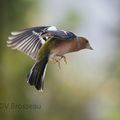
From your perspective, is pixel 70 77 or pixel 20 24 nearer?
pixel 70 77

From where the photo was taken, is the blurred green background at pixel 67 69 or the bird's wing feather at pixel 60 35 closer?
the bird's wing feather at pixel 60 35

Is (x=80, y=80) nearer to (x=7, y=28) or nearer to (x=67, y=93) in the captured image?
(x=67, y=93)

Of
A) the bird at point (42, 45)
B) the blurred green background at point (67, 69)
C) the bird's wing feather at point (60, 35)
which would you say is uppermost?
the bird's wing feather at point (60, 35)

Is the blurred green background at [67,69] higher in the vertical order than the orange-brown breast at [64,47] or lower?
lower

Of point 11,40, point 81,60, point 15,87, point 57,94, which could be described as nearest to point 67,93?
point 57,94

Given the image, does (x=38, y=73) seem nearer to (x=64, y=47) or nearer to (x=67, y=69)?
(x=64, y=47)

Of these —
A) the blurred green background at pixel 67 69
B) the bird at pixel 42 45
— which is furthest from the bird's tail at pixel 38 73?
the blurred green background at pixel 67 69

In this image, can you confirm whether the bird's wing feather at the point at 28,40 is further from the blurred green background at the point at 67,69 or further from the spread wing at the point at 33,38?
the blurred green background at the point at 67,69
